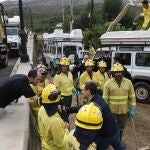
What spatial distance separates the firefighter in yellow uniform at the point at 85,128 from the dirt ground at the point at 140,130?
6.02m

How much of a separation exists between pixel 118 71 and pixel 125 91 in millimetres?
424

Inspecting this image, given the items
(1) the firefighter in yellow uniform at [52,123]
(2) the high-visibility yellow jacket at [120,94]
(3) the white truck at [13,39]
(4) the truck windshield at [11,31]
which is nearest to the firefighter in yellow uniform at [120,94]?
(2) the high-visibility yellow jacket at [120,94]

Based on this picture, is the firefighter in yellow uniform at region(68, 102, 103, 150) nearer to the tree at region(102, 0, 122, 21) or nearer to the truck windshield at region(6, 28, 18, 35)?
the truck windshield at region(6, 28, 18, 35)

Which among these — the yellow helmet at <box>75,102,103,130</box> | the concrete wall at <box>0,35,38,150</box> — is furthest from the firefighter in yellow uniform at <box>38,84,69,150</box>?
the yellow helmet at <box>75,102,103,130</box>

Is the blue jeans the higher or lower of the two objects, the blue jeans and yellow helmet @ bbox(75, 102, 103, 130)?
the lower

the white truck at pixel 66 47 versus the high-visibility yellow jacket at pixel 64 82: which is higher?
the high-visibility yellow jacket at pixel 64 82

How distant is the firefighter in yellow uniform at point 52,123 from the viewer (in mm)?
5016

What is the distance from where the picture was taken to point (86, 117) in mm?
4051

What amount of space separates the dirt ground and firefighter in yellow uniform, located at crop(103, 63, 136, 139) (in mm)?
1489

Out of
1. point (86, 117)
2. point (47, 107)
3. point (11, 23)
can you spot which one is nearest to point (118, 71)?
point (47, 107)

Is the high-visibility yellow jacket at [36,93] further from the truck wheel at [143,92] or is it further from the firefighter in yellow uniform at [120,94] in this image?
the truck wheel at [143,92]

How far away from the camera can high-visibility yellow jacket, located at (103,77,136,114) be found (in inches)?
343

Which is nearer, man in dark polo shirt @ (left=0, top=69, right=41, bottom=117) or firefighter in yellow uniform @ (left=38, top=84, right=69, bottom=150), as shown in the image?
firefighter in yellow uniform @ (left=38, top=84, right=69, bottom=150)

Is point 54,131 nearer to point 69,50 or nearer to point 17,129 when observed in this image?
point 17,129
